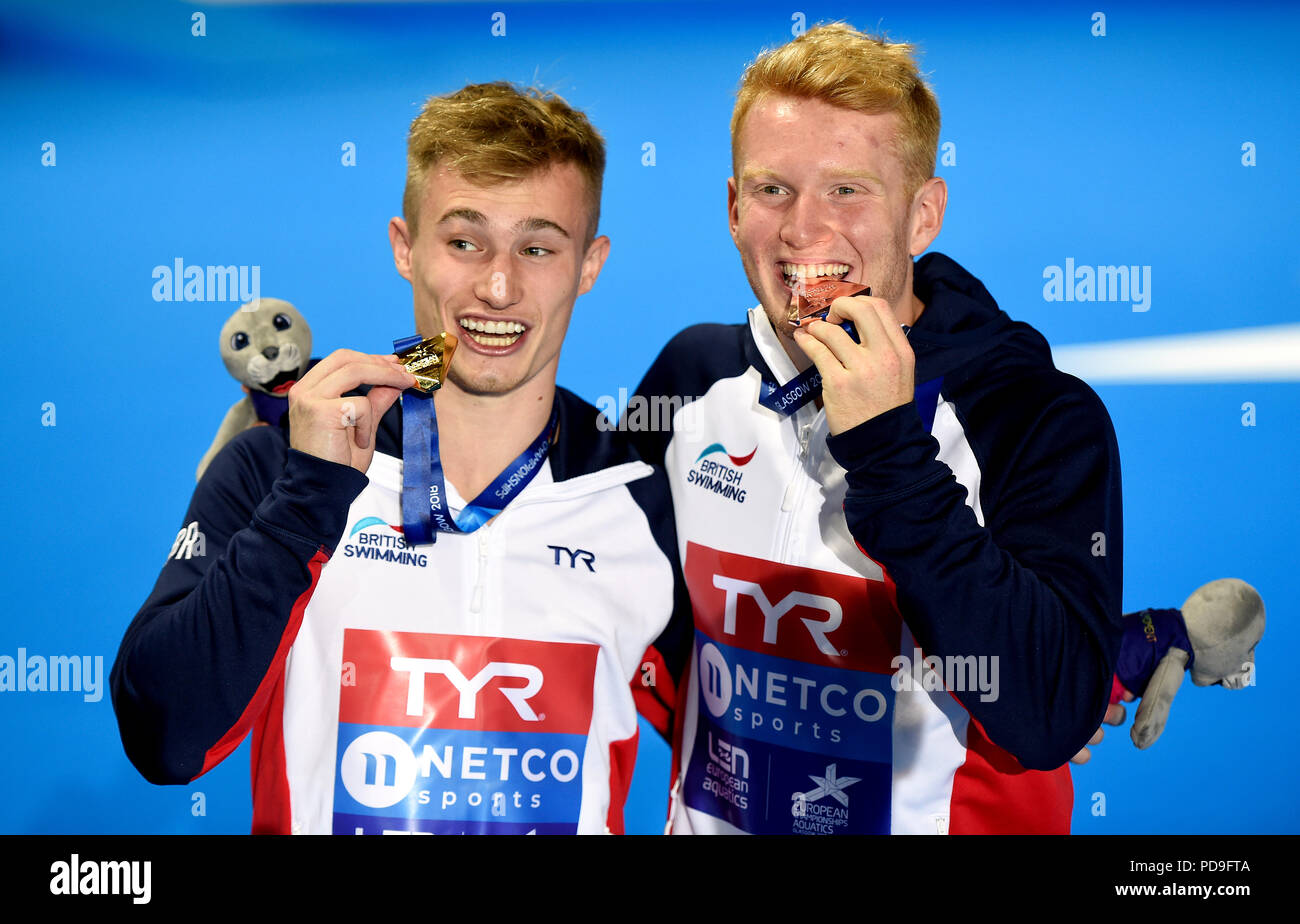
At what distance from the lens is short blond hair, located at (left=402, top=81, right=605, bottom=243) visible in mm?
2707

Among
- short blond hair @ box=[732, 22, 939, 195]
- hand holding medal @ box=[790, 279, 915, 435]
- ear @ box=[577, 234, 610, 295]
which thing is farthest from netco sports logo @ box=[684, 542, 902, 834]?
short blond hair @ box=[732, 22, 939, 195]

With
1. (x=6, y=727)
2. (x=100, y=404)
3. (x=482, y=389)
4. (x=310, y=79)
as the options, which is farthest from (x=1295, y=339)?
(x=6, y=727)

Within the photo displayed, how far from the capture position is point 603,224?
3418 millimetres

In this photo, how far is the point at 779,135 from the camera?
271 cm

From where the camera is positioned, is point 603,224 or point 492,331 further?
point 603,224

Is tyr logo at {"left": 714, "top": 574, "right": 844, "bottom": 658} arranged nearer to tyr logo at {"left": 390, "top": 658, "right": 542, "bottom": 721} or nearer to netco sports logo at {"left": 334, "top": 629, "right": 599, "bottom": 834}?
netco sports logo at {"left": 334, "top": 629, "right": 599, "bottom": 834}

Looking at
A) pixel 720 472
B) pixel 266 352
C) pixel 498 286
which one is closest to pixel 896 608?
pixel 720 472

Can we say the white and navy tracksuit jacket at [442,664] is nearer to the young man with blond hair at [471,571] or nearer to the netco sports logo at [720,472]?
the young man with blond hair at [471,571]

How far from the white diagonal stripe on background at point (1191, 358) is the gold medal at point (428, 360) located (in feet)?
5.92

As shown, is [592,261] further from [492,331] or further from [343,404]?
[343,404]

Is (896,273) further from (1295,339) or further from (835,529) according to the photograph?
(1295,339)

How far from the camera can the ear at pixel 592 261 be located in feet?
9.44

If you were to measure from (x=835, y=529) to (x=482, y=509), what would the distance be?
82cm

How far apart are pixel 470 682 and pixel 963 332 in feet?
4.61
